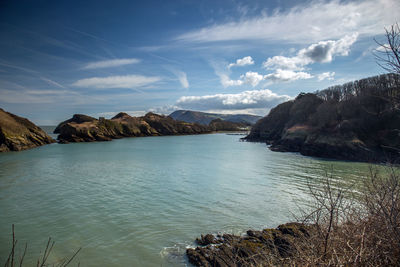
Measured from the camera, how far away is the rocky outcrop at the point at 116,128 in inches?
2569

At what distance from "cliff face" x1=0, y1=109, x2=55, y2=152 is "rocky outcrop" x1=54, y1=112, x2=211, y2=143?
24.1ft

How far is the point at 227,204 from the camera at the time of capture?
13617mm

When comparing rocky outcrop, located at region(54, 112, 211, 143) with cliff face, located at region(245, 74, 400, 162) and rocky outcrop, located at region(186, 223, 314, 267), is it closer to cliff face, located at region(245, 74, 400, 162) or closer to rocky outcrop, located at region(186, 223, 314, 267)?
cliff face, located at region(245, 74, 400, 162)

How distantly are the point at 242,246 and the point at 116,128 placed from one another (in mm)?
87055

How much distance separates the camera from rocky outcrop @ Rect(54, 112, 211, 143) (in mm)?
65250

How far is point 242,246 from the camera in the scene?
27.2 feet

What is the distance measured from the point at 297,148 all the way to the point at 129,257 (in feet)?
133

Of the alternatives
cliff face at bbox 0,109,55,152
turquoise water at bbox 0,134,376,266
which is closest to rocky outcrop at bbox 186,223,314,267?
turquoise water at bbox 0,134,376,266

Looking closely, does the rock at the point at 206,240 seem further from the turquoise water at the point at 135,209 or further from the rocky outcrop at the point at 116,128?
the rocky outcrop at the point at 116,128

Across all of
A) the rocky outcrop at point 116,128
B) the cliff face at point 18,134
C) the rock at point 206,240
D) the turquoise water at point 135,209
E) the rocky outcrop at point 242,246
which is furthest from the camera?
the rocky outcrop at point 116,128

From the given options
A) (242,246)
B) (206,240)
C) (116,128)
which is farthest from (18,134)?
(242,246)

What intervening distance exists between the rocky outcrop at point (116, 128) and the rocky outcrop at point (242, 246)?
62940 millimetres

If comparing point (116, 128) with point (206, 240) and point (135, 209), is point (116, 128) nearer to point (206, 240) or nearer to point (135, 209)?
point (135, 209)

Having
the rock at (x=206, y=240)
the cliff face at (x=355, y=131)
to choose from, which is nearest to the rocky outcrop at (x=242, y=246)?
the rock at (x=206, y=240)
